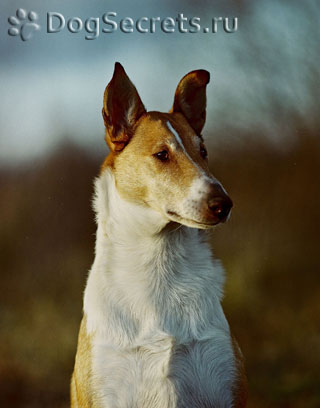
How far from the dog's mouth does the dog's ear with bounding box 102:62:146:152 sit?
21.8 inches

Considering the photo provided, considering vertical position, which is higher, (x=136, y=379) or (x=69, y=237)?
(x=69, y=237)

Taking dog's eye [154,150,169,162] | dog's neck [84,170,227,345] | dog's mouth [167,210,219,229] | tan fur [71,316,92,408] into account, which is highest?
dog's eye [154,150,169,162]

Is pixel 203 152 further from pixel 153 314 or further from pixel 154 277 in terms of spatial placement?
pixel 153 314

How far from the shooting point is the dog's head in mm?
3197

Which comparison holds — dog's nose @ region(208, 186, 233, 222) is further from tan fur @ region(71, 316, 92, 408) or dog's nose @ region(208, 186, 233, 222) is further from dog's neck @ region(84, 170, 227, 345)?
tan fur @ region(71, 316, 92, 408)

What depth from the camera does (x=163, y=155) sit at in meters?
3.42

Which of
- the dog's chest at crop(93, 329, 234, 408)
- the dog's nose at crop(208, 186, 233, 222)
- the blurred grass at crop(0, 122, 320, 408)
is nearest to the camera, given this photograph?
the dog's nose at crop(208, 186, 233, 222)

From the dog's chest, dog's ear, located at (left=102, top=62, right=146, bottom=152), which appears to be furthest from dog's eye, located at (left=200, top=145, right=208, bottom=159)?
the dog's chest

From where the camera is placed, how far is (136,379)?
3354mm

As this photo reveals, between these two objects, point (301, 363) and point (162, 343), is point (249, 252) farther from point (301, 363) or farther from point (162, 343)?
point (162, 343)

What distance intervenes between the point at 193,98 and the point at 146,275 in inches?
41.3

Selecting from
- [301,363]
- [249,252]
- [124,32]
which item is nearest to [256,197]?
[249,252]

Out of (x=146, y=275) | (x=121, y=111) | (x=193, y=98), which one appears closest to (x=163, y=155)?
(x=121, y=111)

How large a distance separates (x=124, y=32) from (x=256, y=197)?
166cm
